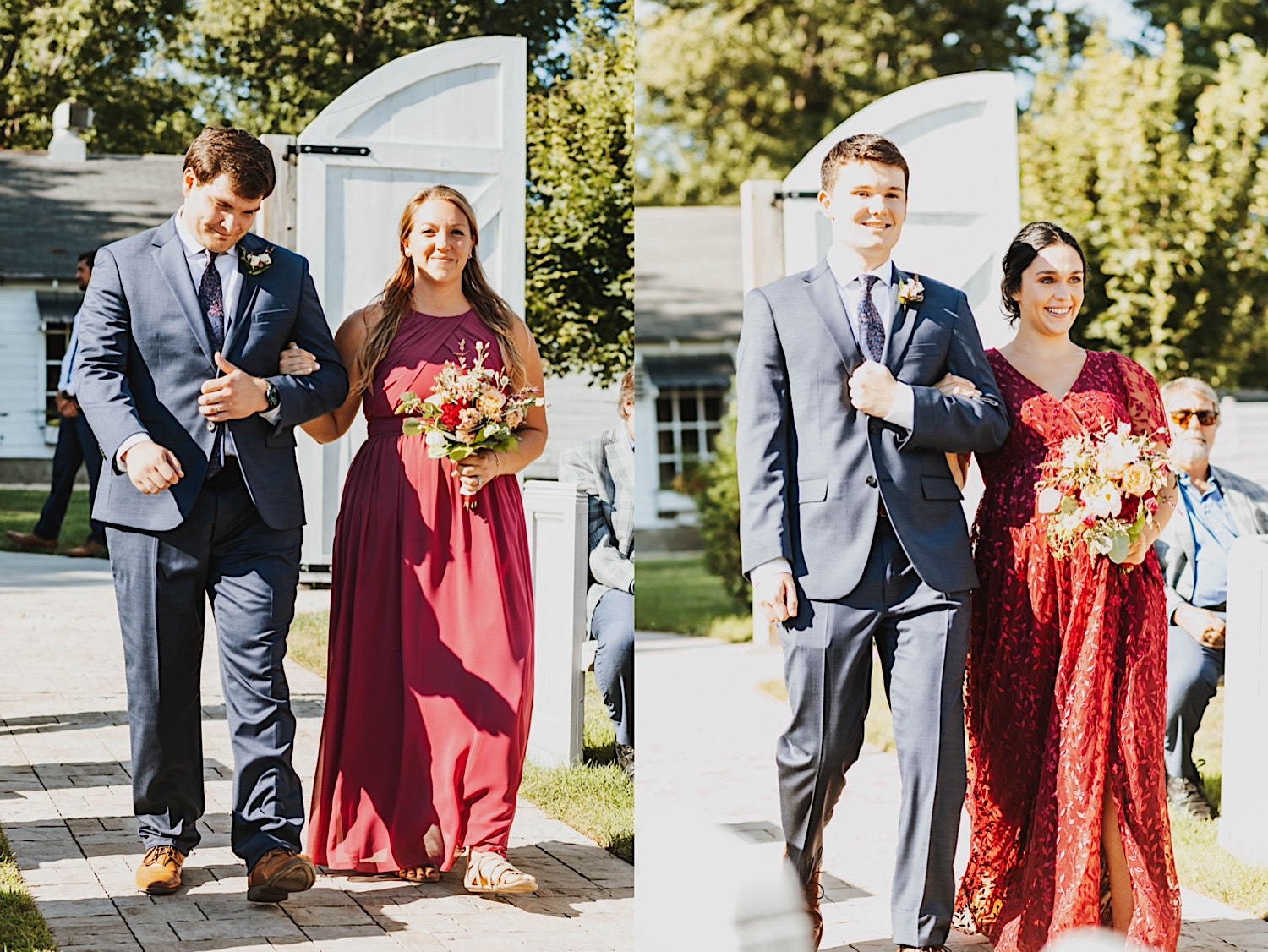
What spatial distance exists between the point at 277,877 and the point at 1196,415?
143 inches

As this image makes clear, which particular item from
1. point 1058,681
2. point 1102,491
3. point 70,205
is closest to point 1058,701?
point 1058,681

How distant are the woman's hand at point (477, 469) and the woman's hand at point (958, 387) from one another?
1203 millimetres

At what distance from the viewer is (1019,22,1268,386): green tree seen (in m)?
13.1

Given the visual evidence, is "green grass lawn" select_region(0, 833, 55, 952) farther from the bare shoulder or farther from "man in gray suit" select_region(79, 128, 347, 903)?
the bare shoulder

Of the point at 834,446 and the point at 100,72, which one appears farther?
the point at 100,72

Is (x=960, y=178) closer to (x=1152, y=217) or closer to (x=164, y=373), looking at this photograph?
(x=164, y=373)

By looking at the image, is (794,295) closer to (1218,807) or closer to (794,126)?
(1218,807)

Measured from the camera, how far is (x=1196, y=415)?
17.9 ft

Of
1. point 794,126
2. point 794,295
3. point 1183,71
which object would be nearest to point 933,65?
point 794,126

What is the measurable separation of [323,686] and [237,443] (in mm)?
1098

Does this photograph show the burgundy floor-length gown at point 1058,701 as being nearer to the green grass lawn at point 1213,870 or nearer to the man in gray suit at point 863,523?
the man in gray suit at point 863,523

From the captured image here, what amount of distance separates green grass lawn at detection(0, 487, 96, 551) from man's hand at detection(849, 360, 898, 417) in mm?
2483

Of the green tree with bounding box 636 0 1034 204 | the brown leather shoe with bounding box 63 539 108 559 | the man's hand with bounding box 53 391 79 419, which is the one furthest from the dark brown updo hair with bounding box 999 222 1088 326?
the green tree with bounding box 636 0 1034 204

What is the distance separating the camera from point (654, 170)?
951 inches
